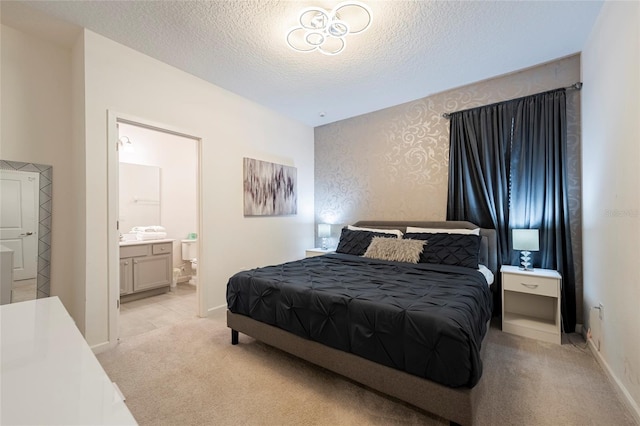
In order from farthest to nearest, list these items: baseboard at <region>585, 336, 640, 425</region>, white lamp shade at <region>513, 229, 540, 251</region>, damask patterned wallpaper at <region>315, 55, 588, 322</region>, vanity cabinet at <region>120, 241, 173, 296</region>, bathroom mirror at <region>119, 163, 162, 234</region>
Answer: bathroom mirror at <region>119, 163, 162, 234</region>
vanity cabinet at <region>120, 241, 173, 296</region>
damask patterned wallpaper at <region>315, 55, 588, 322</region>
white lamp shade at <region>513, 229, 540, 251</region>
baseboard at <region>585, 336, 640, 425</region>

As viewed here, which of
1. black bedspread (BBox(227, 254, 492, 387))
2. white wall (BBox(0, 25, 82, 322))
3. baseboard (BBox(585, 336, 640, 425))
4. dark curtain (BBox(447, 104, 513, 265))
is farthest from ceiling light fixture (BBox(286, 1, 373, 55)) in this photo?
baseboard (BBox(585, 336, 640, 425))

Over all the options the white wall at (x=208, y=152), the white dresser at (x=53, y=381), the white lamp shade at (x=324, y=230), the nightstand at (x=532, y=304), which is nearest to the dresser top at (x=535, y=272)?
the nightstand at (x=532, y=304)

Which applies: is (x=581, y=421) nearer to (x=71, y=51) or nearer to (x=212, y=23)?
(x=212, y=23)

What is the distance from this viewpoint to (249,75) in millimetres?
3121

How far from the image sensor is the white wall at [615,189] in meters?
1.61

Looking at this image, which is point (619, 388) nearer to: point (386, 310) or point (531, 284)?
point (531, 284)

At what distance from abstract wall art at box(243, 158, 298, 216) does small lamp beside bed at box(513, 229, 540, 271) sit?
299 centimetres

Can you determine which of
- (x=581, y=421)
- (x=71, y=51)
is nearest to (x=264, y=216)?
(x=71, y=51)

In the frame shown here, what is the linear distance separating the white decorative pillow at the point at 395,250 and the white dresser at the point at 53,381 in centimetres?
269

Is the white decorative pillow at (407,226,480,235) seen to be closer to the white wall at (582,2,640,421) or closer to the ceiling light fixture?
the white wall at (582,2,640,421)

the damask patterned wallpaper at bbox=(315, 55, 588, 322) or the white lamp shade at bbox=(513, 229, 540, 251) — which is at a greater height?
the damask patterned wallpaper at bbox=(315, 55, 588, 322)

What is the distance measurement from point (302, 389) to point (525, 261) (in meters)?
2.50

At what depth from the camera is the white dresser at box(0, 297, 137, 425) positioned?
548mm

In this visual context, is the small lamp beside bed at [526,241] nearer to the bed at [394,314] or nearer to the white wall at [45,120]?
the bed at [394,314]
